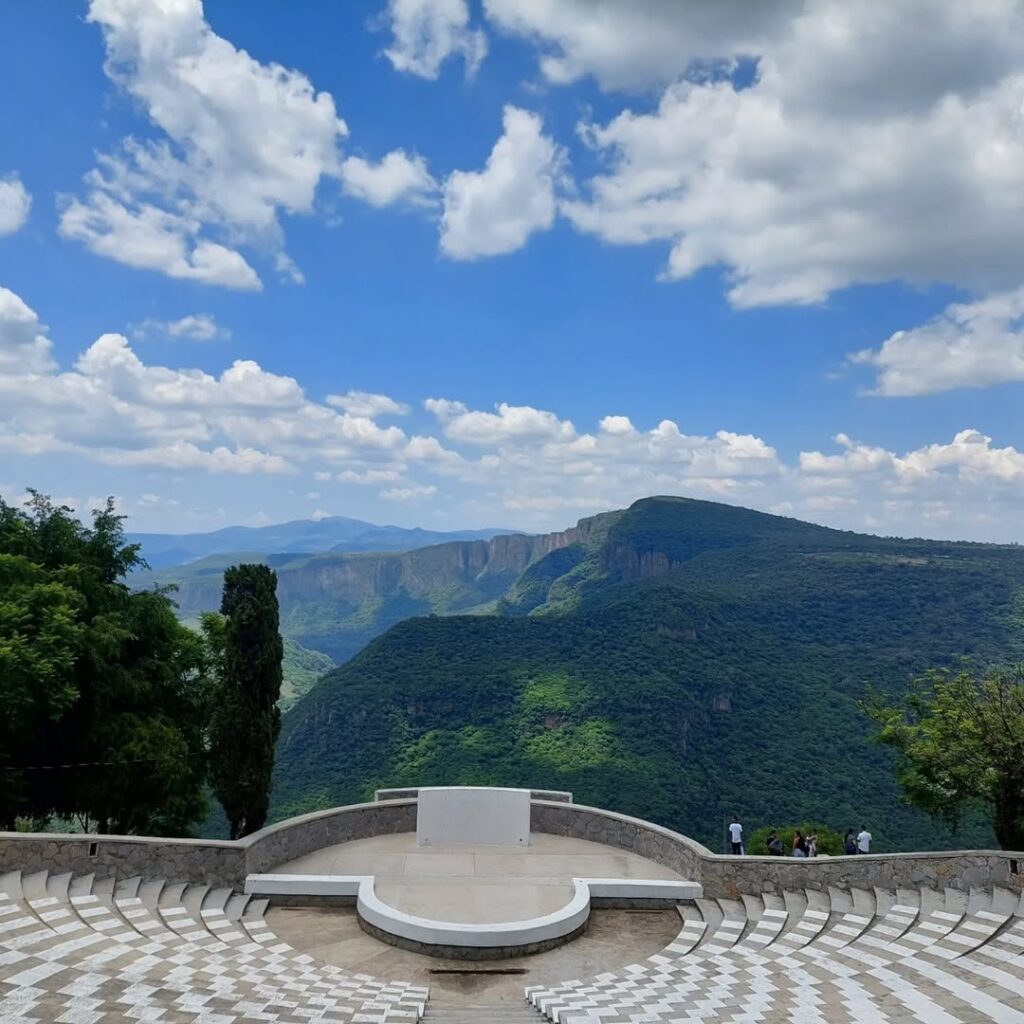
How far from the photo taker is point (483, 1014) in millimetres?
10406

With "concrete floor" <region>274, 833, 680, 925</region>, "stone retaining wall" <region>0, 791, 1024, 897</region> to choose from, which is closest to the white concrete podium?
"concrete floor" <region>274, 833, 680, 925</region>

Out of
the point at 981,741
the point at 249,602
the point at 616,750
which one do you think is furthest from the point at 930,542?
the point at 249,602

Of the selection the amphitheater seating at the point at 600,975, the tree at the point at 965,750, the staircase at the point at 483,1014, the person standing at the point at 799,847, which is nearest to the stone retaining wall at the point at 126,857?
the amphitheater seating at the point at 600,975

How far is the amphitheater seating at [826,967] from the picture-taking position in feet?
30.6

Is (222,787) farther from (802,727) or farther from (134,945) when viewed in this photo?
(802,727)

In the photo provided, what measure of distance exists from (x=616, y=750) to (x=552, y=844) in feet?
139

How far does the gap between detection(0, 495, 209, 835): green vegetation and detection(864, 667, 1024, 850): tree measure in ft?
57.2

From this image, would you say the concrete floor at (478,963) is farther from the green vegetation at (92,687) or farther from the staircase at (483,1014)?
the green vegetation at (92,687)

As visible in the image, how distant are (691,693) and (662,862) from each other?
52.3m

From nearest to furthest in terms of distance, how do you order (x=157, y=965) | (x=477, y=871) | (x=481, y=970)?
(x=157, y=965), (x=481, y=970), (x=477, y=871)

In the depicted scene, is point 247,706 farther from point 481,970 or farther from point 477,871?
point 481,970

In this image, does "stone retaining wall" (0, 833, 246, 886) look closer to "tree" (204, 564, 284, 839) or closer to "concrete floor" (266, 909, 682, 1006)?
"concrete floor" (266, 909, 682, 1006)

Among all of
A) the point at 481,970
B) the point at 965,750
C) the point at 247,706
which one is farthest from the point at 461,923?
the point at 965,750

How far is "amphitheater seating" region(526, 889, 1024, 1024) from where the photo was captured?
9.33 m
